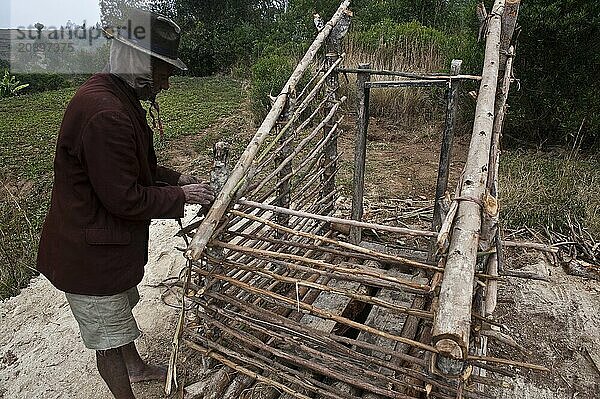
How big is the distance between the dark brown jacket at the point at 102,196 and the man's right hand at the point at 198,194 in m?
0.04

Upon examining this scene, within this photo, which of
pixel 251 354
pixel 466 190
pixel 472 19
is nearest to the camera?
pixel 466 190

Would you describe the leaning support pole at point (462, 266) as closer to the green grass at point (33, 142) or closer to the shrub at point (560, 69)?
the green grass at point (33, 142)

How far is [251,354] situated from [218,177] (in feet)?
2.58

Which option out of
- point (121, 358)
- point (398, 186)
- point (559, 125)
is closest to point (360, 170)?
point (121, 358)

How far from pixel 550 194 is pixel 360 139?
2210mm

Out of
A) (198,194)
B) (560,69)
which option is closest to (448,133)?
(198,194)

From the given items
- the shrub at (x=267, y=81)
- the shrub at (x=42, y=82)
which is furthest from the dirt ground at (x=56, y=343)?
the shrub at (x=42, y=82)

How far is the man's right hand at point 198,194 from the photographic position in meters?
1.92

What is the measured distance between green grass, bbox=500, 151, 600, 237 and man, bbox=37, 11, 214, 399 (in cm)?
293

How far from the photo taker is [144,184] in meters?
2.00

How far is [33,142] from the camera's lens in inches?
287

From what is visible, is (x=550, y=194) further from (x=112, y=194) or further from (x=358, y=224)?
(x=112, y=194)

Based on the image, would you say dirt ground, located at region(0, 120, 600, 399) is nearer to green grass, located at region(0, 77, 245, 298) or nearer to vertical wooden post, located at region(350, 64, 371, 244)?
green grass, located at region(0, 77, 245, 298)

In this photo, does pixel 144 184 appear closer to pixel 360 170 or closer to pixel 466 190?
pixel 466 190
